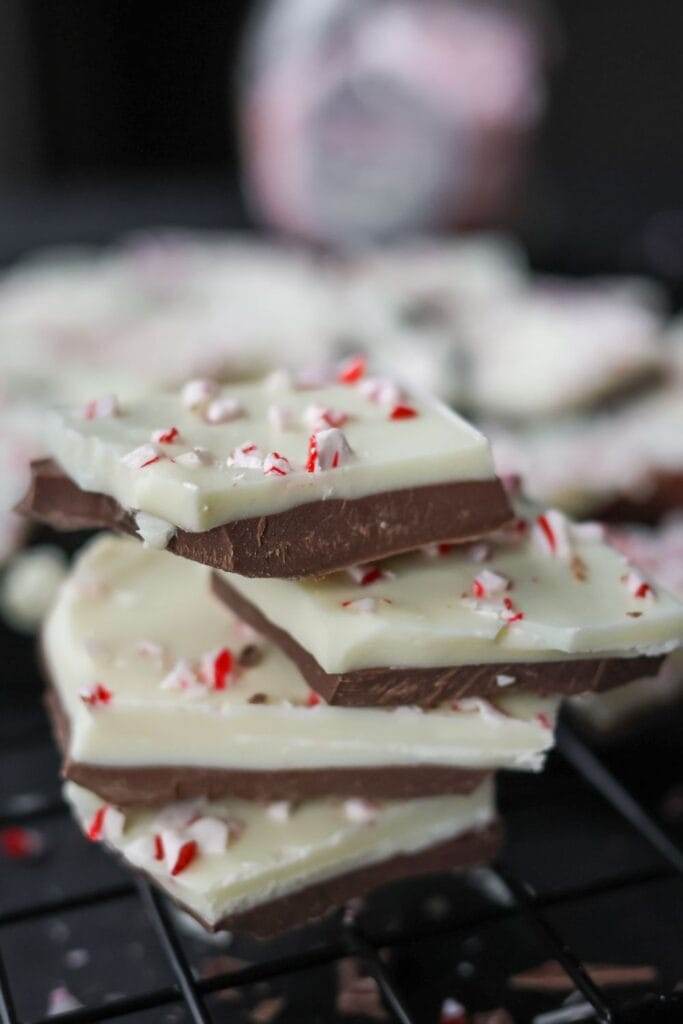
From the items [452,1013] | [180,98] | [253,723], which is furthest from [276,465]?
[180,98]

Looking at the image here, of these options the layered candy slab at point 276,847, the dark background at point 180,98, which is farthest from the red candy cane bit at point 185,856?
the dark background at point 180,98

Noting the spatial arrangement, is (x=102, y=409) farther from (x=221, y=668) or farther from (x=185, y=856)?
(x=185, y=856)

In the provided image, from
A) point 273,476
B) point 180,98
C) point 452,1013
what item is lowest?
point 180,98

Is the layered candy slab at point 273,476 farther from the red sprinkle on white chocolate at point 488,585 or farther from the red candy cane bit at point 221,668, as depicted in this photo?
the red candy cane bit at point 221,668

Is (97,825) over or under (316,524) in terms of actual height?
under

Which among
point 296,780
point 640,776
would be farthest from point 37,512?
point 640,776

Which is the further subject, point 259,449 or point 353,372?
point 353,372
